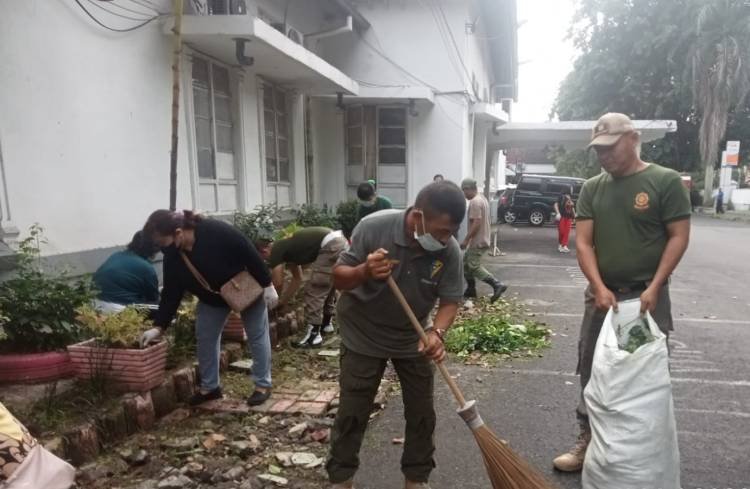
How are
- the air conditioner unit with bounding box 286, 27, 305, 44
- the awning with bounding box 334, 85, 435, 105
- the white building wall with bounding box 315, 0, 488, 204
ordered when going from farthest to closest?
the white building wall with bounding box 315, 0, 488, 204
the awning with bounding box 334, 85, 435, 105
the air conditioner unit with bounding box 286, 27, 305, 44

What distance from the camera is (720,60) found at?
2489 cm

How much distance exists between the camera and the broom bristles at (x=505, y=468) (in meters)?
2.45

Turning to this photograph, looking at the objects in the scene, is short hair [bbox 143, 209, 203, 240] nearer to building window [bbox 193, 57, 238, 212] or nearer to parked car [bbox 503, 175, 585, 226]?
building window [bbox 193, 57, 238, 212]

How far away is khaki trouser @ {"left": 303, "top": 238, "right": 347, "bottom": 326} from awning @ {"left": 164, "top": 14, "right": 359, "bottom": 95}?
2721 millimetres

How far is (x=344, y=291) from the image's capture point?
2.51 meters

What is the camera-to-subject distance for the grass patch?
529 centimetres

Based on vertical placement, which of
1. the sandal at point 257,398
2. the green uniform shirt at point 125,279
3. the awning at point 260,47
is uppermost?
the awning at point 260,47

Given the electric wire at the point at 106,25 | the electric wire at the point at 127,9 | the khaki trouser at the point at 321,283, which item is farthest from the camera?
the electric wire at the point at 127,9

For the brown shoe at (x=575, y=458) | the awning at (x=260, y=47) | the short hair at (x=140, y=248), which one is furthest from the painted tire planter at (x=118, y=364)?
the awning at (x=260, y=47)

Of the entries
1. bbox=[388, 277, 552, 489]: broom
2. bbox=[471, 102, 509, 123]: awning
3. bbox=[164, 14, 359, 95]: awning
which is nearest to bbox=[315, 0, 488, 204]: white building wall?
bbox=[471, 102, 509, 123]: awning

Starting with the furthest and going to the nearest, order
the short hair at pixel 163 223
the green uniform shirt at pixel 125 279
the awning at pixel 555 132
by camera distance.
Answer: the awning at pixel 555 132 → the green uniform shirt at pixel 125 279 → the short hair at pixel 163 223

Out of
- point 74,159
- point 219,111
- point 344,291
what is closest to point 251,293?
point 344,291

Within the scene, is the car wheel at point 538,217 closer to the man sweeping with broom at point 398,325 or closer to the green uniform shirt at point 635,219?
the green uniform shirt at point 635,219

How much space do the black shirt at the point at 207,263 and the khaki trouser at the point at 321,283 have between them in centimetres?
141
